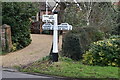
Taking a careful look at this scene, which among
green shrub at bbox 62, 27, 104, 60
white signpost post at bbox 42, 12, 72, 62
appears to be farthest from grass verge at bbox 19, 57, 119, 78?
green shrub at bbox 62, 27, 104, 60

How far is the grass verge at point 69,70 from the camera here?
6.69 metres

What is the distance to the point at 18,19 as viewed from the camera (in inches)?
474

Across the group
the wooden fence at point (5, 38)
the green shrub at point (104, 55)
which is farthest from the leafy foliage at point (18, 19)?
the green shrub at point (104, 55)

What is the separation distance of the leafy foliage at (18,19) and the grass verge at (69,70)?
3.83 meters

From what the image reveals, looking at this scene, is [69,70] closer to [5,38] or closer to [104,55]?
[104,55]

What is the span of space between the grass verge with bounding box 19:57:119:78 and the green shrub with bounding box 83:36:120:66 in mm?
517

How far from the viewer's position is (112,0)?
48.1 ft

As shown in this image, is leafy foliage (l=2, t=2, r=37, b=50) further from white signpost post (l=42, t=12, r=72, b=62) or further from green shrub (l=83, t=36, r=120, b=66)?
green shrub (l=83, t=36, r=120, b=66)

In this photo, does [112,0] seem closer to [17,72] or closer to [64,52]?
[64,52]

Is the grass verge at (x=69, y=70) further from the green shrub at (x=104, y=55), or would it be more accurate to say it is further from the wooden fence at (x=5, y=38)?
the wooden fence at (x=5, y=38)

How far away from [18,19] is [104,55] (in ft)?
18.1

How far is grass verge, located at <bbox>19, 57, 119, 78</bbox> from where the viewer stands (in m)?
6.69

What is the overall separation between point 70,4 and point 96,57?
4661mm

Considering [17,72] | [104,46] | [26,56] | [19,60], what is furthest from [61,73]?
[26,56]
